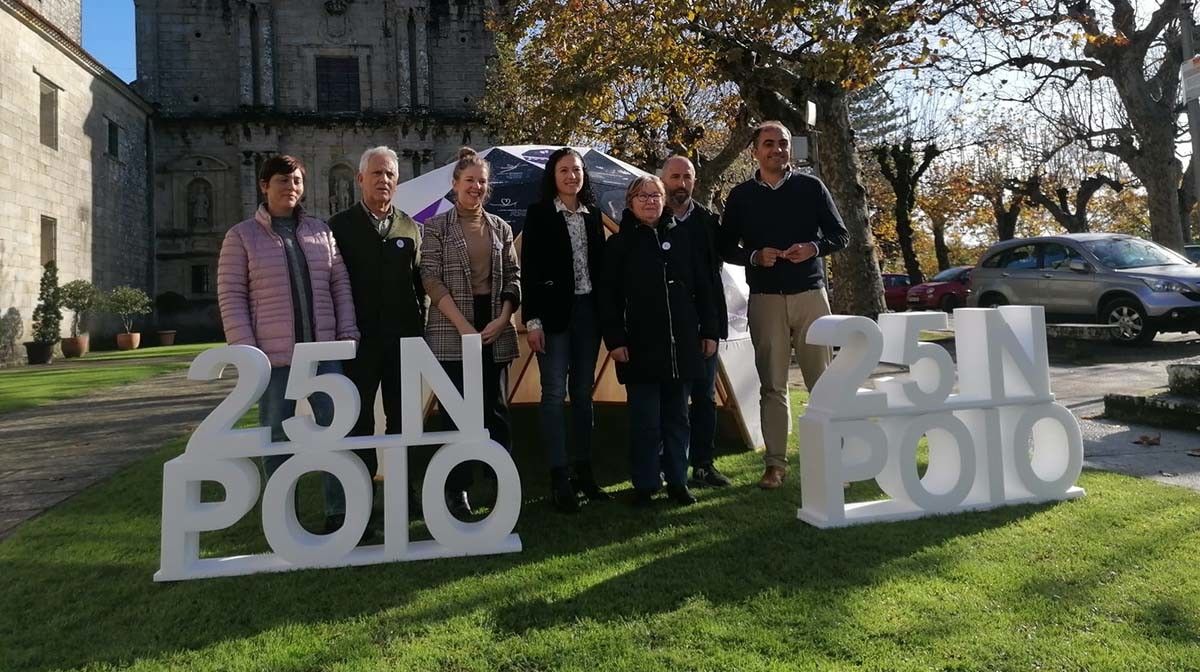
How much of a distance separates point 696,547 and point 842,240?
196 centimetres

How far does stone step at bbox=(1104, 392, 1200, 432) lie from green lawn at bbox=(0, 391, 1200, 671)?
202 centimetres

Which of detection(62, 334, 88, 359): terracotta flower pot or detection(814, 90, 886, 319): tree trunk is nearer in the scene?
detection(814, 90, 886, 319): tree trunk

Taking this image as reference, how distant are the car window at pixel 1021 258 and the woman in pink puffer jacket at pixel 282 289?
36.1 feet

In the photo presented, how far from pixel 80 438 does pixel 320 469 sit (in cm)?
509

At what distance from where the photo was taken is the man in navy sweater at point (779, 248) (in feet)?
13.8

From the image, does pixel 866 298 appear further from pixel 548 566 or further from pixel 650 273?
pixel 548 566

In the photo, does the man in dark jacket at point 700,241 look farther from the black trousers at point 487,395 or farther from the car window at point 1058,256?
the car window at point 1058,256

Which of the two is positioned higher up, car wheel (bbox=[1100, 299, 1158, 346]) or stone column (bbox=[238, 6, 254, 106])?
stone column (bbox=[238, 6, 254, 106])

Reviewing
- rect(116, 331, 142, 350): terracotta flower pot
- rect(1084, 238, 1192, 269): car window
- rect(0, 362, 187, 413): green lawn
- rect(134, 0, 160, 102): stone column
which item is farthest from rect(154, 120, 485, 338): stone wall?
rect(1084, 238, 1192, 269): car window

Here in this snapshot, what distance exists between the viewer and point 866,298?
30.1ft

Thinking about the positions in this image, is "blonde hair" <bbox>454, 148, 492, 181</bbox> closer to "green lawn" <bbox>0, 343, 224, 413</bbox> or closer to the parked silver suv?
"green lawn" <bbox>0, 343, 224, 413</bbox>

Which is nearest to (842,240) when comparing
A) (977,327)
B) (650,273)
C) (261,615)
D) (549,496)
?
(977,327)

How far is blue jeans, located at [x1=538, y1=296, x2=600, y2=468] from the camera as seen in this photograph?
3992 mm

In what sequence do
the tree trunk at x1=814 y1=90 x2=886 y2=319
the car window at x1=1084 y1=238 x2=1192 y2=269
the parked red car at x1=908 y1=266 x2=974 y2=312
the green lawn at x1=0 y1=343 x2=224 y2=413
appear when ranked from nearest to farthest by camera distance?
the tree trunk at x1=814 y1=90 x2=886 y2=319 < the green lawn at x1=0 y1=343 x2=224 y2=413 < the car window at x1=1084 y1=238 x2=1192 y2=269 < the parked red car at x1=908 y1=266 x2=974 y2=312
